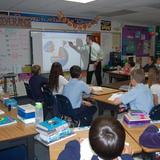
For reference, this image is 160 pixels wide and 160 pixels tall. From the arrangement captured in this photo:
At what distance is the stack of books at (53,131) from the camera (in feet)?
6.65

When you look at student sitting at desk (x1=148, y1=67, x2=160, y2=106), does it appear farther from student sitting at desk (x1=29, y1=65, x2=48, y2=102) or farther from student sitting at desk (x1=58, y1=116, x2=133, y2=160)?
student sitting at desk (x1=58, y1=116, x2=133, y2=160)

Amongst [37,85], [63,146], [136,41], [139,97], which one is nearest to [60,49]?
[37,85]

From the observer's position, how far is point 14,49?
6.54 metres

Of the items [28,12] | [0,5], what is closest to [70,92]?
[0,5]

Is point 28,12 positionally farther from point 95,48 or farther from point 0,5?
point 95,48

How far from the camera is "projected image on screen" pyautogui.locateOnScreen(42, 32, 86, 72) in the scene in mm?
7062

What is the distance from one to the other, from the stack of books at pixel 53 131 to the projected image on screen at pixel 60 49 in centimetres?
507

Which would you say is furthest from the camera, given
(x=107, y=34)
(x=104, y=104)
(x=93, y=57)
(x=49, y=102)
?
(x=107, y=34)

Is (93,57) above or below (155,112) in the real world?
above

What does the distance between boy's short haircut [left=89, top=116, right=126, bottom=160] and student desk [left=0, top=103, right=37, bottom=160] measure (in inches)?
43.3

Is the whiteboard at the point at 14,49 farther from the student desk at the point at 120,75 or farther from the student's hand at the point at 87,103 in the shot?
the student's hand at the point at 87,103

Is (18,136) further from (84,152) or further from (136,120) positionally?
(136,120)

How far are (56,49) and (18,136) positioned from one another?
535 centimetres

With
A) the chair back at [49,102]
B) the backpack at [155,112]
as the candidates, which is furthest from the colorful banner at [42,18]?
the backpack at [155,112]
